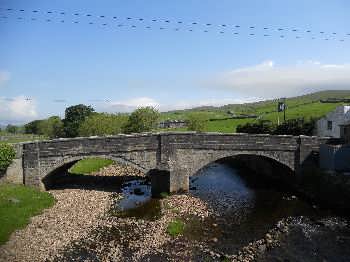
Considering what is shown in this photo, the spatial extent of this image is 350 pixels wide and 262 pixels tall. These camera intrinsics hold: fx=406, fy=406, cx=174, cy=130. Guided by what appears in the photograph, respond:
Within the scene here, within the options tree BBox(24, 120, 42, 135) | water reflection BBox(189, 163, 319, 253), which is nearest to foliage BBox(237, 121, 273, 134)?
water reflection BBox(189, 163, 319, 253)

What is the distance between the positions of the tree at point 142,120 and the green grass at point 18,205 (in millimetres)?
47494

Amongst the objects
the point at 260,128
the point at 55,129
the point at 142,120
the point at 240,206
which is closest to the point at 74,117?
the point at 55,129

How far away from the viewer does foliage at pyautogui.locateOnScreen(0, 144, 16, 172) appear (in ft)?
140

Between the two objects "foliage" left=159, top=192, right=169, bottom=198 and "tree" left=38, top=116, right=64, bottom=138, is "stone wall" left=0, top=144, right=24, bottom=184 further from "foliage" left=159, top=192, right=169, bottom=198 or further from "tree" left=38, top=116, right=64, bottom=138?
"tree" left=38, top=116, right=64, bottom=138

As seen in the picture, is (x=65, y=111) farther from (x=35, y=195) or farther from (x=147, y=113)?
(x=35, y=195)

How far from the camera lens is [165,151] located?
48.6 metres

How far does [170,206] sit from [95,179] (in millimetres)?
17682

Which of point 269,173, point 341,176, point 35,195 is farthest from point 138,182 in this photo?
point 341,176

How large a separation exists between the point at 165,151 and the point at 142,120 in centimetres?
4358

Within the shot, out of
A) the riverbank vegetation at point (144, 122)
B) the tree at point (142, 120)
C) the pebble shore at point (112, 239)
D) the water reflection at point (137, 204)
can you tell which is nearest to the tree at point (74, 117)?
the riverbank vegetation at point (144, 122)

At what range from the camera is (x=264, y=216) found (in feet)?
127

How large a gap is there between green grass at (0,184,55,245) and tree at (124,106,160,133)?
4749 centimetres

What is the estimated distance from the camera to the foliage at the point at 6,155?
4254 cm

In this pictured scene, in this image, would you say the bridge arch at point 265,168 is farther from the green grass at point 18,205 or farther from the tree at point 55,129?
the tree at point 55,129
